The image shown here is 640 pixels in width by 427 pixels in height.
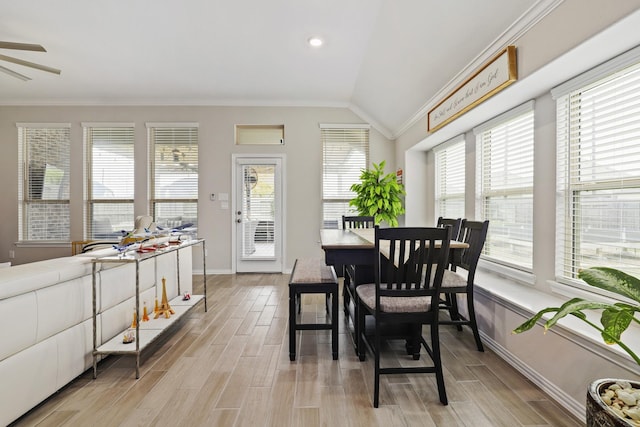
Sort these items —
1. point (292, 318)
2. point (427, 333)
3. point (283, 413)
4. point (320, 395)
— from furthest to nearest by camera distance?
1. point (427, 333)
2. point (292, 318)
3. point (320, 395)
4. point (283, 413)

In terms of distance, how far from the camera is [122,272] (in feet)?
7.39

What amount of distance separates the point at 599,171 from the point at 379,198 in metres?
2.62

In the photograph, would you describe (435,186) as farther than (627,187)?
Yes

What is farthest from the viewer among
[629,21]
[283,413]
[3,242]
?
[3,242]

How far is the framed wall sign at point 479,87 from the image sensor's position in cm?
206

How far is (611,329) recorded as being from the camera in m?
1.00

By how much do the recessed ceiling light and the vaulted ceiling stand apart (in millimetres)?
71

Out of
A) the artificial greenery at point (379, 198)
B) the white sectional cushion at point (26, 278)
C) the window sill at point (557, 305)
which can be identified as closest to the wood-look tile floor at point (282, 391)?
the window sill at point (557, 305)

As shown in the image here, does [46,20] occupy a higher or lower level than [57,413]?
higher

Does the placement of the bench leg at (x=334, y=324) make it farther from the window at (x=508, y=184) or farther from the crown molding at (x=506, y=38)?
the crown molding at (x=506, y=38)

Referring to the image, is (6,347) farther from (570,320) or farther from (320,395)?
(570,320)

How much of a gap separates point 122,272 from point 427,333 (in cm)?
262

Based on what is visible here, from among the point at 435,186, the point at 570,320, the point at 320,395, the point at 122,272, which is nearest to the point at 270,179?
the point at 435,186

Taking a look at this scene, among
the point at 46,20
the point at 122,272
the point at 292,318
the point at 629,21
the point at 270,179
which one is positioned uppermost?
the point at 46,20
